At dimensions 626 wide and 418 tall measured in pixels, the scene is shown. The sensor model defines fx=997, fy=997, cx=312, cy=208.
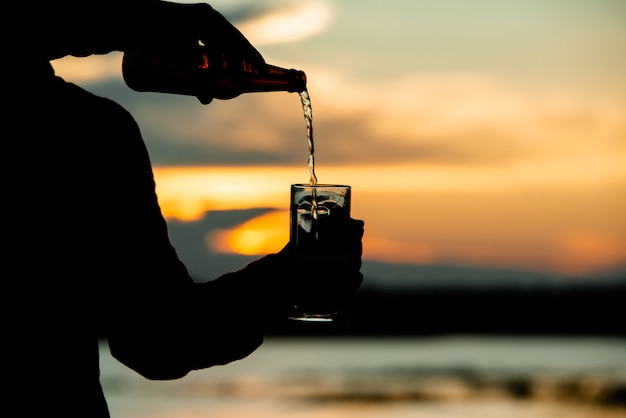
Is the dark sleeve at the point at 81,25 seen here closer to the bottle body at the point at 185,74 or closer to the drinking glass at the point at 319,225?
the bottle body at the point at 185,74

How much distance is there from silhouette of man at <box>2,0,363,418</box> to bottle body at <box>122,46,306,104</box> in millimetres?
237

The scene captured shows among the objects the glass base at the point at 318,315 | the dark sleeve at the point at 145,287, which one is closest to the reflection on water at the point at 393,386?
the glass base at the point at 318,315

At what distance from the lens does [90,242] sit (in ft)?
5.64

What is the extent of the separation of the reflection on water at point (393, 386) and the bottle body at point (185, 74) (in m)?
7.64

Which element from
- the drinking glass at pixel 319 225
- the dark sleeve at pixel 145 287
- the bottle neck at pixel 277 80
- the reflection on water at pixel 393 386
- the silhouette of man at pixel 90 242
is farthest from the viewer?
the reflection on water at pixel 393 386

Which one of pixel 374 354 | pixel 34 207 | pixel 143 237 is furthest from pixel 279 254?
pixel 374 354

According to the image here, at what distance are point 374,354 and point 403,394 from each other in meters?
6.68

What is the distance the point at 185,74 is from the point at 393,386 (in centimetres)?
1102

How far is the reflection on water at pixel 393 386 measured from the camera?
10.4 metres

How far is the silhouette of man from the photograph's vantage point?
1626 mm

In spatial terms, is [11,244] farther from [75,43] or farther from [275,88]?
[275,88]

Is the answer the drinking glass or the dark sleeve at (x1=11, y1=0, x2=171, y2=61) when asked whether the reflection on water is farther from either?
the dark sleeve at (x1=11, y1=0, x2=171, y2=61)

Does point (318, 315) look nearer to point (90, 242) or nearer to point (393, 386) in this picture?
point (90, 242)

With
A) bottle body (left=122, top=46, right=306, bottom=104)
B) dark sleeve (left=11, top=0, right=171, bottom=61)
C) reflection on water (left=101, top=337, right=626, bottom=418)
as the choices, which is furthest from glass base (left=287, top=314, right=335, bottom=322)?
reflection on water (left=101, top=337, right=626, bottom=418)
